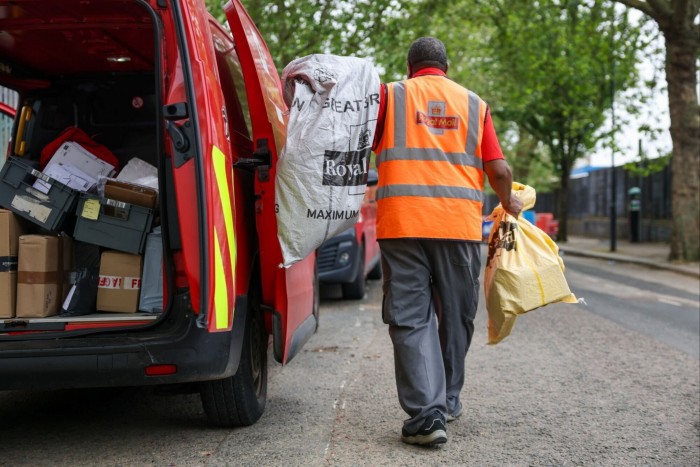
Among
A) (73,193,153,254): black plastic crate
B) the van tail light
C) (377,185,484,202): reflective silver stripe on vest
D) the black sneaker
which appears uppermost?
(377,185,484,202): reflective silver stripe on vest

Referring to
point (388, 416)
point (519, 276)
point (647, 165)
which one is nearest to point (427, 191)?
point (519, 276)

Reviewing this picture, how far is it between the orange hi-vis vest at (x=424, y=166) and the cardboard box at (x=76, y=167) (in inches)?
73.5

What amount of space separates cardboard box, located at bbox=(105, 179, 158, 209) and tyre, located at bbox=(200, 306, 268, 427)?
0.79 metres

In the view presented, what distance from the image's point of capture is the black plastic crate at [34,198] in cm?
455

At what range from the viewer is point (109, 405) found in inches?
200

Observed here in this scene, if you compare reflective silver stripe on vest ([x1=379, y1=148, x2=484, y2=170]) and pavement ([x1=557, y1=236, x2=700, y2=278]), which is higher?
reflective silver stripe on vest ([x1=379, y1=148, x2=484, y2=170])

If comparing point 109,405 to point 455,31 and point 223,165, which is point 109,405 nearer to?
point 223,165

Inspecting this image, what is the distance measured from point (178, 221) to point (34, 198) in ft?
4.26

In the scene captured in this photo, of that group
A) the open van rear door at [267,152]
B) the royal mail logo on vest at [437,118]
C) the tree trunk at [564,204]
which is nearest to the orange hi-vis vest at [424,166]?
the royal mail logo on vest at [437,118]

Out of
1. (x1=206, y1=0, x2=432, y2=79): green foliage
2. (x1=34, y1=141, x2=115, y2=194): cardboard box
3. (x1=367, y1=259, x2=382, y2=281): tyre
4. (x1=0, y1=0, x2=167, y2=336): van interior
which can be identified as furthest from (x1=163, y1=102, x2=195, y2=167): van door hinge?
(x1=206, y1=0, x2=432, y2=79): green foliage

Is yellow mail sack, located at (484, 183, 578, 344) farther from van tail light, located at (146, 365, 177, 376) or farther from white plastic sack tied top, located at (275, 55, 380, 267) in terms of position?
van tail light, located at (146, 365, 177, 376)

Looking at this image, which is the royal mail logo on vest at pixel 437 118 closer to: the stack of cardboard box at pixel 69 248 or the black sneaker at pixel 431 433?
the black sneaker at pixel 431 433

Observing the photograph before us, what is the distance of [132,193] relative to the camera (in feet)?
14.8

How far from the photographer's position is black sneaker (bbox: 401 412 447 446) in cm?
394
